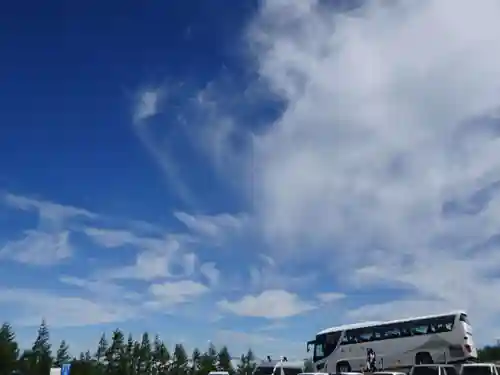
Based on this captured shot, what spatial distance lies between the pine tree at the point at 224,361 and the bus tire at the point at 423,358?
57.4 meters

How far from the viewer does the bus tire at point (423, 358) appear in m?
37.2

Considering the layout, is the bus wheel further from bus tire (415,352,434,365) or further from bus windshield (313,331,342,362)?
bus tire (415,352,434,365)

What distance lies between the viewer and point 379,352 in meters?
39.9

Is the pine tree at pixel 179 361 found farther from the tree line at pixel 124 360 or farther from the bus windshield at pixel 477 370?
the bus windshield at pixel 477 370

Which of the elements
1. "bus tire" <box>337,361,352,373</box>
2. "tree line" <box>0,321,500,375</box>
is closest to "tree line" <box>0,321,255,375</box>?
"tree line" <box>0,321,500,375</box>

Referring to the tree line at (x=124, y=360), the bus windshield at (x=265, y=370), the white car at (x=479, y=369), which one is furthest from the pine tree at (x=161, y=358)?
the white car at (x=479, y=369)

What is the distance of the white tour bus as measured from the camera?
36.4 metres

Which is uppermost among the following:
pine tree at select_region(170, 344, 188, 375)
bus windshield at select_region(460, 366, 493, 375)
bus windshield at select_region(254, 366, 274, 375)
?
pine tree at select_region(170, 344, 188, 375)

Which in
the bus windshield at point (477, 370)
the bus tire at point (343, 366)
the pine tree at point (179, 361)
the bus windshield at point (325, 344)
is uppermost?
the pine tree at point (179, 361)

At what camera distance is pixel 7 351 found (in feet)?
258

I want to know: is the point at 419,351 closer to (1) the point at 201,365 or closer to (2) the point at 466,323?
(2) the point at 466,323

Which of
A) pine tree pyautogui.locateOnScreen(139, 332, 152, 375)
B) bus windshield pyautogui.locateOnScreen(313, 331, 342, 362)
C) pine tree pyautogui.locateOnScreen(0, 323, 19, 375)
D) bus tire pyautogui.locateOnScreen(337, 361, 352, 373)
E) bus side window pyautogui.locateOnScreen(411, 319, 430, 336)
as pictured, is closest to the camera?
bus side window pyautogui.locateOnScreen(411, 319, 430, 336)

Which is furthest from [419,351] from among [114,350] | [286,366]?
[114,350]

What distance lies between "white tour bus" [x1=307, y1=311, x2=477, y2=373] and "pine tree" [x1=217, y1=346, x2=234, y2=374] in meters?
51.6
